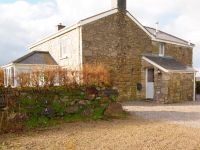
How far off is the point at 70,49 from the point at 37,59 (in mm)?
3470

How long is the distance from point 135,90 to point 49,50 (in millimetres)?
8759

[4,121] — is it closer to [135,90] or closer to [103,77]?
[103,77]

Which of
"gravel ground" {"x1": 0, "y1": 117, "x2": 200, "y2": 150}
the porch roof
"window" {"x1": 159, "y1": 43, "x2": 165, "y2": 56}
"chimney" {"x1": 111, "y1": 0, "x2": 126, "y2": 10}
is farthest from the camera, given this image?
"window" {"x1": 159, "y1": 43, "x2": 165, "y2": 56}

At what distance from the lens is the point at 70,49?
22.4 m

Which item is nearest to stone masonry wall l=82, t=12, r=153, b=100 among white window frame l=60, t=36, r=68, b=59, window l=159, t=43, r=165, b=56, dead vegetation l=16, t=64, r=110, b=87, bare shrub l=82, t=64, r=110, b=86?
window l=159, t=43, r=165, b=56

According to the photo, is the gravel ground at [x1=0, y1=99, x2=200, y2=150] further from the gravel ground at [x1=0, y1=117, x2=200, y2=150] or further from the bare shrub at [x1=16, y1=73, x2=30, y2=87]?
Result: the bare shrub at [x1=16, y1=73, x2=30, y2=87]

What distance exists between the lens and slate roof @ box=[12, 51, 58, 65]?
23375 millimetres

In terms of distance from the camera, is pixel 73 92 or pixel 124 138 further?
pixel 73 92

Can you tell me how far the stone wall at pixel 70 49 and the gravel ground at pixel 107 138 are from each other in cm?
1006

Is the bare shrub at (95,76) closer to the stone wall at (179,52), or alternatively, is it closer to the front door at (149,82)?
the front door at (149,82)

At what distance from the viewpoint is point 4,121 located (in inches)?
412

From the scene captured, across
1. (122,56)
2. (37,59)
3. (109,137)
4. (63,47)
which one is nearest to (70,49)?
(63,47)

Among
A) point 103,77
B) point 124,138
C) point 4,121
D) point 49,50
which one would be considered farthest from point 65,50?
point 124,138

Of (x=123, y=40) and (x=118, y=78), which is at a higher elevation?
(x=123, y=40)
